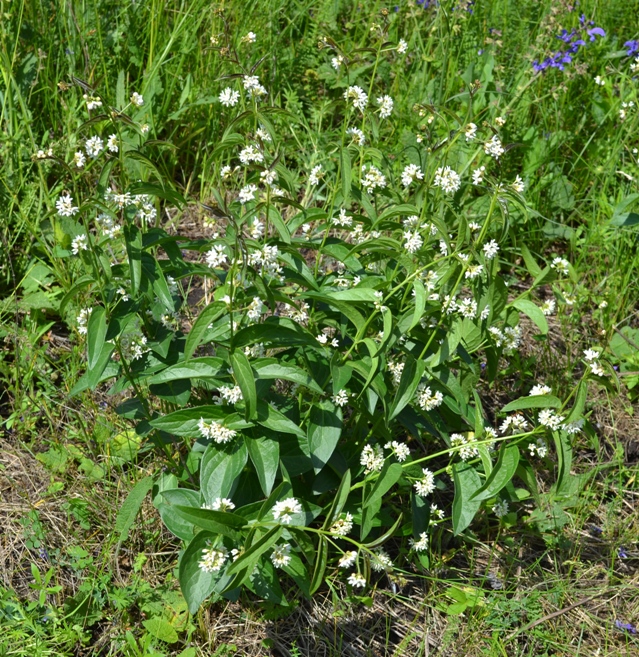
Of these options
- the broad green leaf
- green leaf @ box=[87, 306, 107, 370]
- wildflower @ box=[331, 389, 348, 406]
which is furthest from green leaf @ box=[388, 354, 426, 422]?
green leaf @ box=[87, 306, 107, 370]

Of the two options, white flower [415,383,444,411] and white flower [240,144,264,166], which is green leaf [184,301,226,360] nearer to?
white flower [240,144,264,166]

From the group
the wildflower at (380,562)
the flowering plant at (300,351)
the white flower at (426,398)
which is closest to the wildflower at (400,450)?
the flowering plant at (300,351)

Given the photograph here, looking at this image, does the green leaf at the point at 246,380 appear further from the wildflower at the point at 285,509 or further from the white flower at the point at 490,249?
the white flower at the point at 490,249

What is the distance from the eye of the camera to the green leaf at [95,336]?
175cm

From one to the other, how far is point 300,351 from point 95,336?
51 cm

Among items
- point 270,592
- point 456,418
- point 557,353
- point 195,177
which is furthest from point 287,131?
point 270,592

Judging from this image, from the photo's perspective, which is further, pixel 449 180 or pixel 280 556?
pixel 449 180

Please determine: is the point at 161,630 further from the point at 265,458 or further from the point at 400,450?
the point at 400,450

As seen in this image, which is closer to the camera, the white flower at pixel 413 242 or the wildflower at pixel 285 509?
the wildflower at pixel 285 509

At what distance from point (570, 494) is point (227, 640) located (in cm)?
121

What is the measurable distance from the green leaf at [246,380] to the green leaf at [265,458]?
0.41ft

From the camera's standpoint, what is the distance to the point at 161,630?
2.04m

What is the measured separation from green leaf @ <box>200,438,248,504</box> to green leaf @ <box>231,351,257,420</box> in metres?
0.16


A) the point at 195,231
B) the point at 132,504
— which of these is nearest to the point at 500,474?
the point at 132,504
